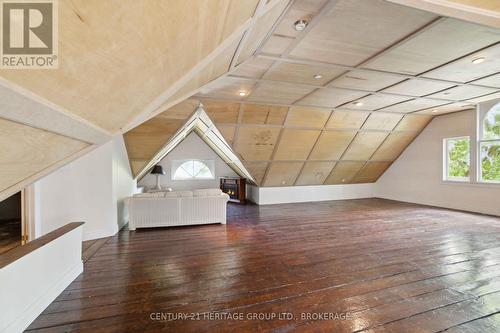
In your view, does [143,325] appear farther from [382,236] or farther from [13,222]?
[13,222]

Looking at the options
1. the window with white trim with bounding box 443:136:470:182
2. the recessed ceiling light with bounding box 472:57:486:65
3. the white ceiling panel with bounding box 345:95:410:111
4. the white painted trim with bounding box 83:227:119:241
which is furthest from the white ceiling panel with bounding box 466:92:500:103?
the white painted trim with bounding box 83:227:119:241

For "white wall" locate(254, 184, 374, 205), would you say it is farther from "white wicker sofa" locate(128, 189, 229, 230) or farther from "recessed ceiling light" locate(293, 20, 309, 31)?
"recessed ceiling light" locate(293, 20, 309, 31)

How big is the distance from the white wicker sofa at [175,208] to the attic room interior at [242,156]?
0.04 m

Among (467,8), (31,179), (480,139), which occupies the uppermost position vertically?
(467,8)

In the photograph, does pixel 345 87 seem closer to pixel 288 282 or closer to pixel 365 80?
pixel 365 80

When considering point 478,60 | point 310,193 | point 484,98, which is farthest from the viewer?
point 310,193

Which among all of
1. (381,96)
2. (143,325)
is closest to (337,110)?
(381,96)

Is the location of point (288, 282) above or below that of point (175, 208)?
below

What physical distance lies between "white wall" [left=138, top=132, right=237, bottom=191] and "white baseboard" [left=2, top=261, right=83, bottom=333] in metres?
5.57

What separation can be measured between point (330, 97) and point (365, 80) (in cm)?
82

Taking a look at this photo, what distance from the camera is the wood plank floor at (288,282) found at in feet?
5.94

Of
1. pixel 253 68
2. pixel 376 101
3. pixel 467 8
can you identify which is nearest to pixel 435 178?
pixel 376 101

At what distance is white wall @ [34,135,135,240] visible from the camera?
3.30 meters

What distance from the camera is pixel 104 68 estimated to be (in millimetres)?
966
